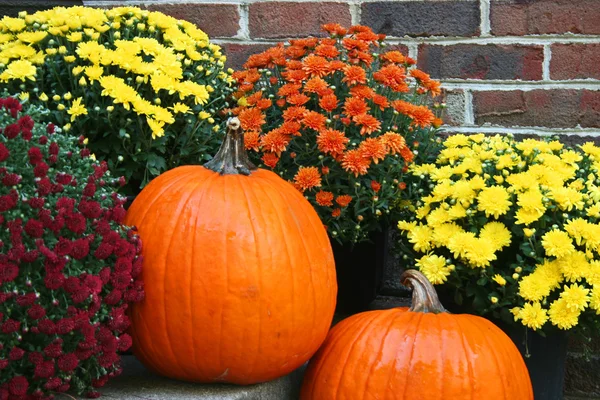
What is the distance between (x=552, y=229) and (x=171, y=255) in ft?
3.19

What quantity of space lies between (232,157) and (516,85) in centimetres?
122

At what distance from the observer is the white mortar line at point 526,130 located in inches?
99.8

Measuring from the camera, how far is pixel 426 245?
2.04 metres

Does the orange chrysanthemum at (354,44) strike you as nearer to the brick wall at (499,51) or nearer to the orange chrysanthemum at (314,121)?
the orange chrysanthemum at (314,121)

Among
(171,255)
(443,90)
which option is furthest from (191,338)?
(443,90)

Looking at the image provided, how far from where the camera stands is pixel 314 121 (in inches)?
81.2

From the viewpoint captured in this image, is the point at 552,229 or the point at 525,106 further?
the point at 525,106

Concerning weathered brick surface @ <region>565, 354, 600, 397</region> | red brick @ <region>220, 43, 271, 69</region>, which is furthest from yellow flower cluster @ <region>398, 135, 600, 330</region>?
red brick @ <region>220, 43, 271, 69</region>

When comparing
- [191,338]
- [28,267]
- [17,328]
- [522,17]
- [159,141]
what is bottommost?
[191,338]

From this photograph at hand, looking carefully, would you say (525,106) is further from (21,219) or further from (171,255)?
(21,219)

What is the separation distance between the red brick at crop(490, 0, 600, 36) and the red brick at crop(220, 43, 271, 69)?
32.8 inches

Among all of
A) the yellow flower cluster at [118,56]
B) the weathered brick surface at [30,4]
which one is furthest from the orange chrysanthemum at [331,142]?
the weathered brick surface at [30,4]

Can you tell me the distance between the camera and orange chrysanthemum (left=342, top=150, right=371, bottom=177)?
203 cm

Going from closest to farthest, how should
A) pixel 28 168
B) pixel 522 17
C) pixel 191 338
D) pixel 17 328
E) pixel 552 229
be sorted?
1. pixel 17 328
2. pixel 28 168
3. pixel 191 338
4. pixel 552 229
5. pixel 522 17
